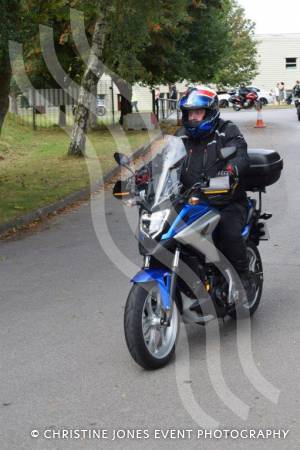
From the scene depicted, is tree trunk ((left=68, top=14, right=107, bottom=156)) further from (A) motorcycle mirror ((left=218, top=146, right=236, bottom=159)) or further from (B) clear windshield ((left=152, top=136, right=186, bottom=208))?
(A) motorcycle mirror ((left=218, top=146, right=236, bottom=159))

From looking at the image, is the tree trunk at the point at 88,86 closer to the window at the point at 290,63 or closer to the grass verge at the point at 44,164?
the grass verge at the point at 44,164

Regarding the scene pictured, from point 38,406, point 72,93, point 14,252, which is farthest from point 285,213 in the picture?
point 72,93

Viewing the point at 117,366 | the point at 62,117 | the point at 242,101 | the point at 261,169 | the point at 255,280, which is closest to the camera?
the point at 117,366

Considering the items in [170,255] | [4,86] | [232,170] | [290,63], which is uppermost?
[290,63]

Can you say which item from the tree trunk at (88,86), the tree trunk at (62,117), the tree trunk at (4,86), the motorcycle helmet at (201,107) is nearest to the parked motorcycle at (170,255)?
the motorcycle helmet at (201,107)

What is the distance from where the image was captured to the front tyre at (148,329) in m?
5.47

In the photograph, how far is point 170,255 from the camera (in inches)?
226

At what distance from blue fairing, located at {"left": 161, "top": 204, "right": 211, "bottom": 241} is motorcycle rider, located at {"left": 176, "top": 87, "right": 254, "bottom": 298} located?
30 centimetres

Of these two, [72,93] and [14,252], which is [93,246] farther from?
[72,93]

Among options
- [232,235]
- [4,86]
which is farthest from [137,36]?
[232,235]

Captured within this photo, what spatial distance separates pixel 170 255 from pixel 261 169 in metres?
1.54

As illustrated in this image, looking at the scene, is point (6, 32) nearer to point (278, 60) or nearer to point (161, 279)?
point (161, 279)

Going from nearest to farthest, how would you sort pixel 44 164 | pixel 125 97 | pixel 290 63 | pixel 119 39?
pixel 119 39 < pixel 44 164 < pixel 125 97 < pixel 290 63

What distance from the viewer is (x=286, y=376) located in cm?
548
